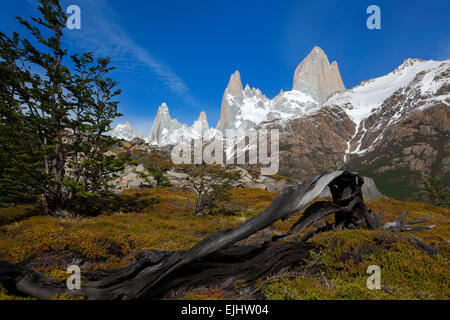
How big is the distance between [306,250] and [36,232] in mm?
8591

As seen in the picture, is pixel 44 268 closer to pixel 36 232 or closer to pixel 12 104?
pixel 36 232

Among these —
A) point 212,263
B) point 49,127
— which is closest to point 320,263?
point 212,263

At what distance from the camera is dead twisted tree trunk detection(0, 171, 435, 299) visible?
326 cm

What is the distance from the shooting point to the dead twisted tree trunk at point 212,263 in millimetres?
3261

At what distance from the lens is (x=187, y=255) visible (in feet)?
12.6

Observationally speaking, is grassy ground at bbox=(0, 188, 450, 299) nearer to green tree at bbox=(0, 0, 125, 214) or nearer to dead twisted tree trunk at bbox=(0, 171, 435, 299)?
dead twisted tree trunk at bbox=(0, 171, 435, 299)

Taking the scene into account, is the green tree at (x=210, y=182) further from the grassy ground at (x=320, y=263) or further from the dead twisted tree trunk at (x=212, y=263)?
the dead twisted tree trunk at (x=212, y=263)

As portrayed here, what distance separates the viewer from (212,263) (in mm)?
4238

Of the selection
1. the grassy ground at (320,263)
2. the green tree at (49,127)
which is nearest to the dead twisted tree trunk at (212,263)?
the grassy ground at (320,263)

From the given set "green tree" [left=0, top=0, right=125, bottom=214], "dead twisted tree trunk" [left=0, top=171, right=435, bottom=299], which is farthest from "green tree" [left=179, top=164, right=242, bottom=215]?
"dead twisted tree trunk" [left=0, top=171, right=435, bottom=299]

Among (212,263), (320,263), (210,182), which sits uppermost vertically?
(210,182)

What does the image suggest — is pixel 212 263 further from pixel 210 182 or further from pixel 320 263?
pixel 210 182

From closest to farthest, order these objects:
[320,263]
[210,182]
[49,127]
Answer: [320,263] < [49,127] < [210,182]
